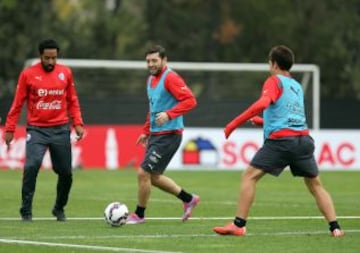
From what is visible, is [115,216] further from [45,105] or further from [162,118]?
[45,105]

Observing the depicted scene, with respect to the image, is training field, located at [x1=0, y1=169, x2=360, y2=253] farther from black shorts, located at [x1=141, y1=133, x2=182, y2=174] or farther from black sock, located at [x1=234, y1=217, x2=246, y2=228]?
black shorts, located at [x1=141, y1=133, x2=182, y2=174]

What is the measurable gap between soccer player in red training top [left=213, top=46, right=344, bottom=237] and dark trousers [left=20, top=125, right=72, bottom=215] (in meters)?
3.08

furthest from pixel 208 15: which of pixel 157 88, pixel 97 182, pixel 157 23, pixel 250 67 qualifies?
pixel 157 88

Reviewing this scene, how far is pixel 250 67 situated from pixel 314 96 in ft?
6.64

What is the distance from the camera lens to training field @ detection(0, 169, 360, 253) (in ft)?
44.2

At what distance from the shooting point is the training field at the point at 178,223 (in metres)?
13.5

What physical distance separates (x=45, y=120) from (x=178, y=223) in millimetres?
2197

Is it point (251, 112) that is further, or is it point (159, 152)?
point (159, 152)

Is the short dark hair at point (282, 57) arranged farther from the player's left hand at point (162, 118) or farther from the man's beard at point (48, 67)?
the man's beard at point (48, 67)

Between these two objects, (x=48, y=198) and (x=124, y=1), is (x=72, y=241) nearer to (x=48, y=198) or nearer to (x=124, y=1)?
(x=48, y=198)

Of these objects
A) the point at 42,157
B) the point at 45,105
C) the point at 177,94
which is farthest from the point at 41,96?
the point at 177,94

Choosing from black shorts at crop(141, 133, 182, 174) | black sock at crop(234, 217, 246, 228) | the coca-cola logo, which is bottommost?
black sock at crop(234, 217, 246, 228)

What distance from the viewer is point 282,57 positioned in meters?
14.6

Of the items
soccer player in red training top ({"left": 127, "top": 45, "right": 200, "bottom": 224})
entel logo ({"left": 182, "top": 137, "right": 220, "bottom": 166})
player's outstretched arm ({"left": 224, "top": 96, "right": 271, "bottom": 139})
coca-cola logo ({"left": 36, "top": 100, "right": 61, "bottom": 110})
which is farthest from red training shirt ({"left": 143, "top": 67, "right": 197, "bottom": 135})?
entel logo ({"left": 182, "top": 137, "right": 220, "bottom": 166})
